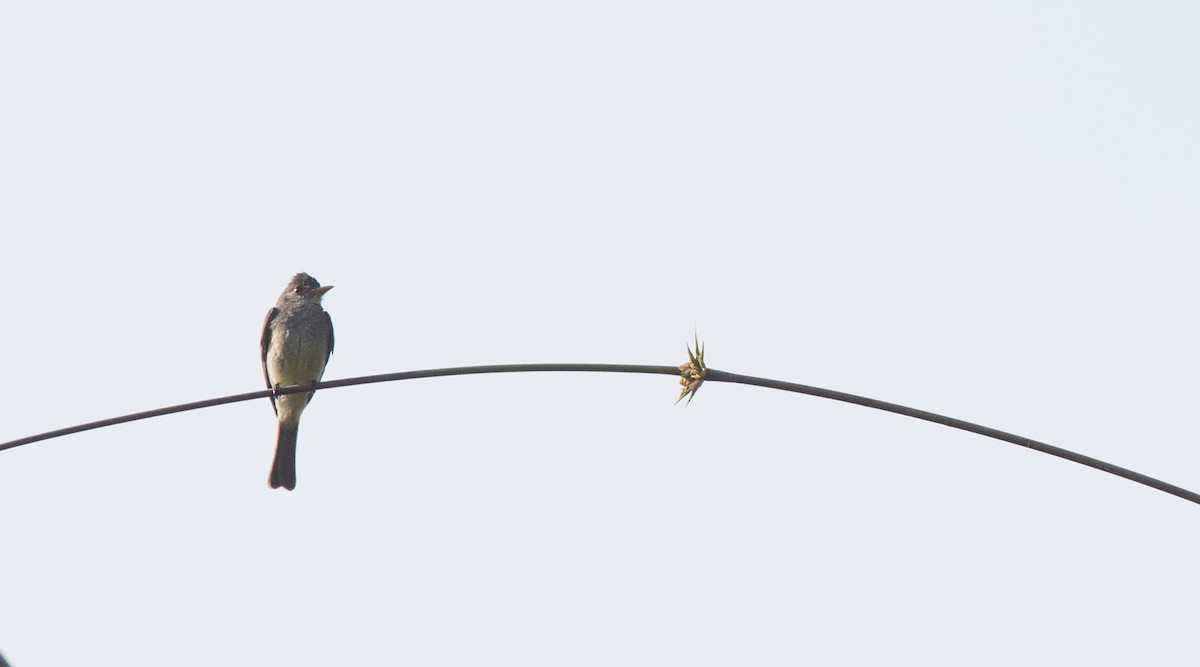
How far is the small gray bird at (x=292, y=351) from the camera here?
10.4 meters

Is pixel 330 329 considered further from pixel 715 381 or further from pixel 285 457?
pixel 715 381

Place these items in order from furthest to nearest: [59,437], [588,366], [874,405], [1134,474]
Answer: [59,437] < [588,366] < [874,405] < [1134,474]

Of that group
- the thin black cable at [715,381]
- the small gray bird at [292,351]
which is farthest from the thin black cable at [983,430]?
the small gray bird at [292,351]

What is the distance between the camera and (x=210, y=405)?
4.89m

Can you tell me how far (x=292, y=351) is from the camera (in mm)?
10375

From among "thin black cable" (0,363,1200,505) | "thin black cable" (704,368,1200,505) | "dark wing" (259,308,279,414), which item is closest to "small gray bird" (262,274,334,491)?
"dark wing" (259,308,279,414)

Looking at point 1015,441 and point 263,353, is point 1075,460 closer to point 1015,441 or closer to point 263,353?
point 1015,441

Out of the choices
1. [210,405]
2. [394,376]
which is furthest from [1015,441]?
[210,405]

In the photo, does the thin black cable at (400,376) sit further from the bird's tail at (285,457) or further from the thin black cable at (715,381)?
the bird's tail at (285,457)

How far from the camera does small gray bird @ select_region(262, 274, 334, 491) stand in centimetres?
1041

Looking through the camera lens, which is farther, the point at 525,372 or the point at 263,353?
the point at 263,353

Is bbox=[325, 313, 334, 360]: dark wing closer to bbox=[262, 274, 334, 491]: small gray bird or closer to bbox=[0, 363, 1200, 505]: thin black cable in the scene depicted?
bbox=[262, 274, 334, 491]: small gray bird

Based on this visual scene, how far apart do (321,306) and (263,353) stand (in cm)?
58

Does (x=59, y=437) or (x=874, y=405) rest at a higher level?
(x=874, y=405)
